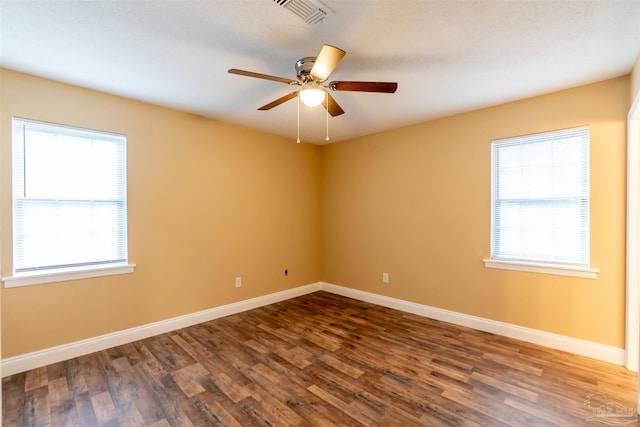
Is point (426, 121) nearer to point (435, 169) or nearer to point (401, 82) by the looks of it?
point (435, 169)

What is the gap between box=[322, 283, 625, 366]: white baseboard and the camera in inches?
108

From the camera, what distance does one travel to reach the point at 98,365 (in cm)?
273

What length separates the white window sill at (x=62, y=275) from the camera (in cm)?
260

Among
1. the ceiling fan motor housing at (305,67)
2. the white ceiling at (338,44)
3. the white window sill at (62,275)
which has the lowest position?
the white window sill at (62,275)

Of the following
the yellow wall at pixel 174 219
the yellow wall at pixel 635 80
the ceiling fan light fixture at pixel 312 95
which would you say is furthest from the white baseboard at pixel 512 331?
the ceiling fan light fixture at pixel 312 95

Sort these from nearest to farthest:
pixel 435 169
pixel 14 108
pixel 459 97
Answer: pixel 14 108
pixel 459 97
pixel 435 169

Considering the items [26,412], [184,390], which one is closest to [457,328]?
[184,390]

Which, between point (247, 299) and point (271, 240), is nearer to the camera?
point (247, 299)

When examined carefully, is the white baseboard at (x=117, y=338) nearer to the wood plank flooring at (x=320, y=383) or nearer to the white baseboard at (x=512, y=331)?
the wood plank flooring at (x=320, y=383)

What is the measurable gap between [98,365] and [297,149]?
3597 millimetres

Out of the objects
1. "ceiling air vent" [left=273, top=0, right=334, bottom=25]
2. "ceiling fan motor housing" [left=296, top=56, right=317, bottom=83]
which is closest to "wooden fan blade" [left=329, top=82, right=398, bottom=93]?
"ceiling fan motor housing" [left=296, top=56, right=317, bottom=83]

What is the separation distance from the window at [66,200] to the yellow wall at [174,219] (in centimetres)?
9

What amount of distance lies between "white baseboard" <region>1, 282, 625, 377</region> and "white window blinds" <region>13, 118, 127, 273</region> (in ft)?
2.45

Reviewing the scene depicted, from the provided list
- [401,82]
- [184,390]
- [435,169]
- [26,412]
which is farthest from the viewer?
[435,169]
